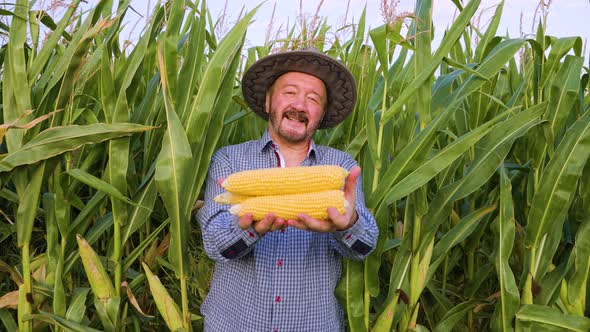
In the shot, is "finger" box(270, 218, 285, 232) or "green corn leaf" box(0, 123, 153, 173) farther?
"green corn leaf" box(0, 123, 153, 173)

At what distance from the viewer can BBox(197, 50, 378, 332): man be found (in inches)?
75.3

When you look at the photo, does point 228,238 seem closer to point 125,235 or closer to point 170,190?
point 170,190

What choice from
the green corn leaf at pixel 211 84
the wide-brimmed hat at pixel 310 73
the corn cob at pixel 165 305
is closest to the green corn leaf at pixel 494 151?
the wide-brimmed hat at pixel 310 73

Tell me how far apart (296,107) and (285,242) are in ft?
1.67

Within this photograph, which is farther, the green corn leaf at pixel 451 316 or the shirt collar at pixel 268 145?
the green corn leaf at pixel 451 316

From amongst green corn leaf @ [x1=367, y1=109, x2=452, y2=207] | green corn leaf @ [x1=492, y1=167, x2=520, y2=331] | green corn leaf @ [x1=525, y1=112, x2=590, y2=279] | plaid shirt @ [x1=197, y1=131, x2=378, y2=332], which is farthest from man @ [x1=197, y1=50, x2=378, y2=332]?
green corn leaf @ [x1=525, y1=112, x2=590, y2=279]

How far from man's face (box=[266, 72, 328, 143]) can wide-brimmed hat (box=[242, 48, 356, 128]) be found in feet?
0.13

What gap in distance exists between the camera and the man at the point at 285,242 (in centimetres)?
191

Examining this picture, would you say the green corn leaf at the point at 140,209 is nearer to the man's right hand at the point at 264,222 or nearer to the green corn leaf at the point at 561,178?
the man's right hand at the point at 264,222

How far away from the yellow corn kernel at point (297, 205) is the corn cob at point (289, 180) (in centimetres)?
2

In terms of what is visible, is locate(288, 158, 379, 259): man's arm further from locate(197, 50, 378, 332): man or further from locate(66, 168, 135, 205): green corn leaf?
locate(66, 168, 135, 205): green corn leaf

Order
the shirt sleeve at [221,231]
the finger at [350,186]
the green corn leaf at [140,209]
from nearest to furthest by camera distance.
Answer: the finger at [350,186] → the shirt sleeve at [221,231] → the green corn leaf at [140,209]

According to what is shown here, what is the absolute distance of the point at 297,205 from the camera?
1461 mm

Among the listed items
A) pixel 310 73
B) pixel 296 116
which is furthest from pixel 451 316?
pixel 310 73
